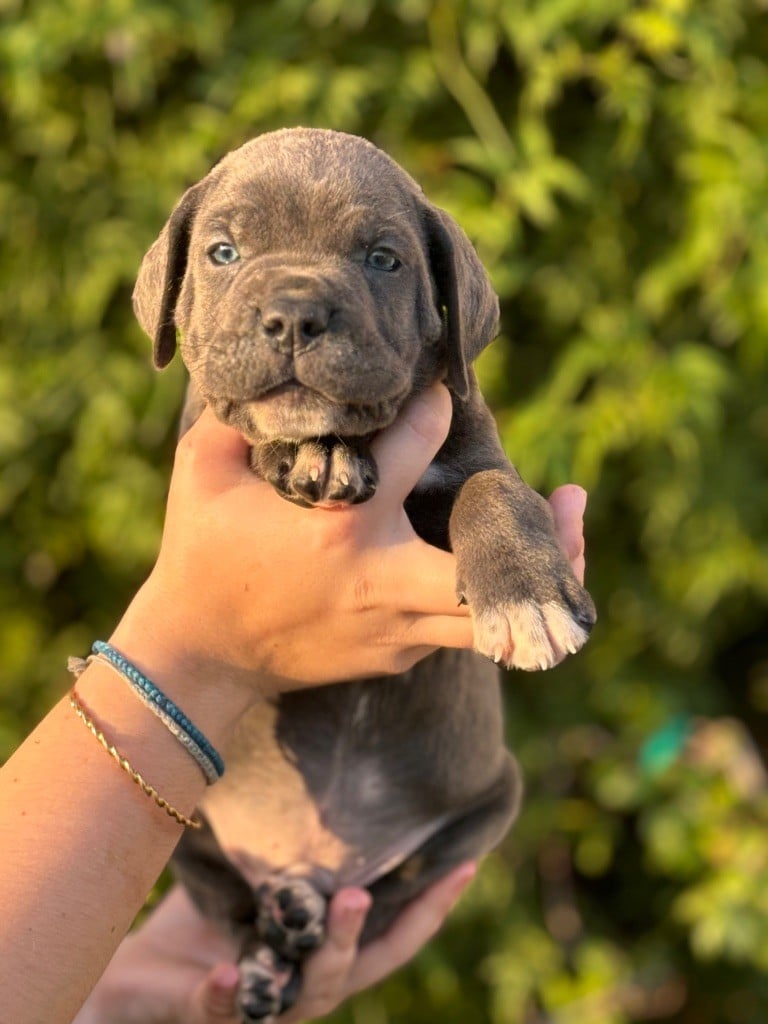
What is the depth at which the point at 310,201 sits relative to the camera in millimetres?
2648

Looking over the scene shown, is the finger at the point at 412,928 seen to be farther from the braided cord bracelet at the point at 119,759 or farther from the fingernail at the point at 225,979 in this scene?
the braided cord bracelet at the point at 119,759

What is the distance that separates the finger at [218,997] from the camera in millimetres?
3205

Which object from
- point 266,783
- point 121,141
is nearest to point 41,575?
point 121,141

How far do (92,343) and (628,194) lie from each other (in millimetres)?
1898

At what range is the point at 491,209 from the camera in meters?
4.24

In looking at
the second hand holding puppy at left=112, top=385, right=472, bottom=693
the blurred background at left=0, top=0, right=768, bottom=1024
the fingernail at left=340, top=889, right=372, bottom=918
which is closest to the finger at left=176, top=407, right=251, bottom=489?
the second hand holding puppy at left=112, top=385, right=472, bottom=693

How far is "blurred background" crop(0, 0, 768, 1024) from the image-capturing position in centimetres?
425

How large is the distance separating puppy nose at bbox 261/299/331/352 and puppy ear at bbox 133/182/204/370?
513 mm

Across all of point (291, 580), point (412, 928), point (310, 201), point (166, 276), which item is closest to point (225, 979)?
point (412, 928)

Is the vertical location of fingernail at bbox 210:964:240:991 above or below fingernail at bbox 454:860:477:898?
above

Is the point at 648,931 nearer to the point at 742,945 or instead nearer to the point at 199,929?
the point at 742,945

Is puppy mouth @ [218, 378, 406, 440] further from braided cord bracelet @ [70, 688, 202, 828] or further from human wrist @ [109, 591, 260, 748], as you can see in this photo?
braided cord bracelet @ [70, 688, 202, 828]

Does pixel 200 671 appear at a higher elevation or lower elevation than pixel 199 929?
higher

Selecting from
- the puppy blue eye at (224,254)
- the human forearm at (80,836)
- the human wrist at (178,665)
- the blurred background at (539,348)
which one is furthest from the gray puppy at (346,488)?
the blurred background at (539,348)
